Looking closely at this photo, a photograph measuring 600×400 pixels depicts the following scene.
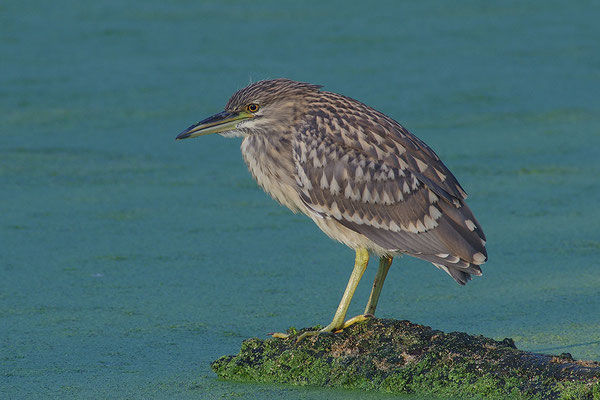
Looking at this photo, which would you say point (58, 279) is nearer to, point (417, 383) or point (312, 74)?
point (417, 383)

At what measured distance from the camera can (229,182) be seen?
7.04 m

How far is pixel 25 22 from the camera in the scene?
10.3m

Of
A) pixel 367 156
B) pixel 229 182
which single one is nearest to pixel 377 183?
pixel 367 156

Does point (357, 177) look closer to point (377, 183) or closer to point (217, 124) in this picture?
point (377, 183)

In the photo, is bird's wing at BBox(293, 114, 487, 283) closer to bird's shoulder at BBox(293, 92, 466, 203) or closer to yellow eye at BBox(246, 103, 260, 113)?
bird's shoulder at BBox(293, 92, 466, 203)

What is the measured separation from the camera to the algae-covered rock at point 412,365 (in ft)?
11.9

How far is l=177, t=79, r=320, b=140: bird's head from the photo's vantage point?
4.64m

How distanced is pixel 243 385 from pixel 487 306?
1.57 meters

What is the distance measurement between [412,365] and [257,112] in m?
1.51

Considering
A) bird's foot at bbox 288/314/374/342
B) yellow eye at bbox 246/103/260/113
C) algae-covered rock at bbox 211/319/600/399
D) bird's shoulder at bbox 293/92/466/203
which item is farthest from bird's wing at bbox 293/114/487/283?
algae-covered rock at bbox 211/319/600/399

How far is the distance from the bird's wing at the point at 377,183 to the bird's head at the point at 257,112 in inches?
5.4

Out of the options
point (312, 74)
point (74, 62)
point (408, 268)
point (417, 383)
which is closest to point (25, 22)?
point (74, 62)

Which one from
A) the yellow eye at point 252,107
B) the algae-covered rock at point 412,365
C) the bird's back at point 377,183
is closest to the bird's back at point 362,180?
the bird's back at point 377,183

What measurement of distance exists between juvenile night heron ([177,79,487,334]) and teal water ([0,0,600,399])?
59 cm
